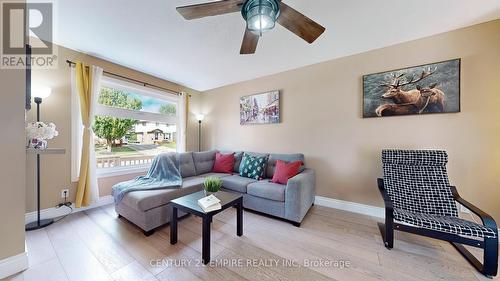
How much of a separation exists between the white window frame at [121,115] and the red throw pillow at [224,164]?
3.89 ft

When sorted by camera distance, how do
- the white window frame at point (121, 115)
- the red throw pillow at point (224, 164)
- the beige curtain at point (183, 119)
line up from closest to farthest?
the white window frame at point (121, 115) → the red throw pillow at point (224, 164) → the beige curtain at point (183, 119)

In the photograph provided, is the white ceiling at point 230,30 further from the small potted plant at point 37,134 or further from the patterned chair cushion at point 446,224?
the patterned chair cushion at point 446,224

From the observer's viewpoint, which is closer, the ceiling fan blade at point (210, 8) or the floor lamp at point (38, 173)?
the ceiling fan blade at point (210, 8)

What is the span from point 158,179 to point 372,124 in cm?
331

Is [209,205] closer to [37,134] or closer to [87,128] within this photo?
[37,134]

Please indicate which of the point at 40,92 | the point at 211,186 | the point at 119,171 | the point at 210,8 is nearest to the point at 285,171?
the point at 211,186

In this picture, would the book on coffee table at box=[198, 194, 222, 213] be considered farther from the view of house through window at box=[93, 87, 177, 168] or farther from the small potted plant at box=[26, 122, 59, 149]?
the view of house through window at box=[93, 87, 177, 168]

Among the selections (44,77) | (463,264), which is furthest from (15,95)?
(463,264)

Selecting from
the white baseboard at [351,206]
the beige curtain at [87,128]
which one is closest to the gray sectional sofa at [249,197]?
the white baseboard at [351,206]

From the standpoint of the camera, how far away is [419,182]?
209 cm

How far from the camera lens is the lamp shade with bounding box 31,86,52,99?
2.16 meters

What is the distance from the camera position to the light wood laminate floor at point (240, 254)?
1479 mm

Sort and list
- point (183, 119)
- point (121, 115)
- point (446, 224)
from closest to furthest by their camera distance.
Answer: point (446, 224)
point (121, 115)
point (183, 119)

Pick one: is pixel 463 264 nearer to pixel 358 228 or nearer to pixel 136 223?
pixel 358 228
